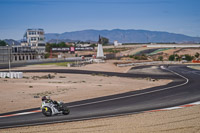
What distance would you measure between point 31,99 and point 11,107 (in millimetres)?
3835

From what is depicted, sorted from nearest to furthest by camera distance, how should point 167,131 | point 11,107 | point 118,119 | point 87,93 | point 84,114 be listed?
point 167,131 → point 118,119 → point 84,114 → point 11,107 → point 87,93

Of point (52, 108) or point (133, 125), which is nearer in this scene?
point (133, 125)

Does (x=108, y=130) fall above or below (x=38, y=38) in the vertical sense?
below

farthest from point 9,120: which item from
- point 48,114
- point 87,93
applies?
point 87,93

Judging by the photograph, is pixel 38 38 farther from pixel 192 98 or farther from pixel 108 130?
pixel 108 130

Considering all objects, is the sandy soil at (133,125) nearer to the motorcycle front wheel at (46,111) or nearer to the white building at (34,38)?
the motorcycle front wheel at (46,111)

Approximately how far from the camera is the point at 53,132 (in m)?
15.2

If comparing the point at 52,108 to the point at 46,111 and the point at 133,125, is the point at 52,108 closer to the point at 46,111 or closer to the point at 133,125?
the point at 46,111

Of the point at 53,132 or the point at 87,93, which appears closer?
the point at 53,132

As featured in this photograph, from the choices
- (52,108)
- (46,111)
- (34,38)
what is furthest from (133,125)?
(34,38)

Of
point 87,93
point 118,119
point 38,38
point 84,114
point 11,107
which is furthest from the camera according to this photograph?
point 38,38

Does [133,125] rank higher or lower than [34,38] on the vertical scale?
lower

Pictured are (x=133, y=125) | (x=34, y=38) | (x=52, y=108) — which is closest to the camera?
(x=133, y=125)

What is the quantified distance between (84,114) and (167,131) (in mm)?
6610
